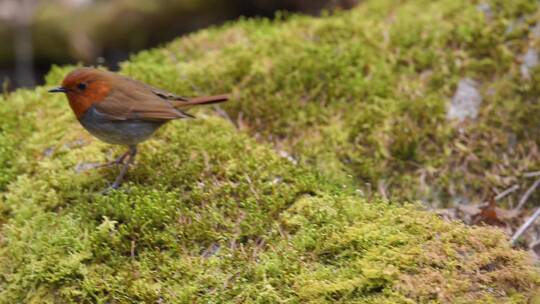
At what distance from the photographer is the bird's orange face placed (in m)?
3.81

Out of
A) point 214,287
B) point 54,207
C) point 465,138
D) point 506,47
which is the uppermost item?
point 506,47

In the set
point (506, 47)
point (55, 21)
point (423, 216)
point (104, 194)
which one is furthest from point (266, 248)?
point (55, 21)

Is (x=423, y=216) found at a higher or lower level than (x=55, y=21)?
lower

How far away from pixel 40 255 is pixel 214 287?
1034 mm

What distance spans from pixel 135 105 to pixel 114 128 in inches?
8.2

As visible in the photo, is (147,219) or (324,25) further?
(324,25)

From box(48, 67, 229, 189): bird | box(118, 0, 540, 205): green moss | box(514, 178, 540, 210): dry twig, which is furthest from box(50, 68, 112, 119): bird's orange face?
box(514, 178, 540, 210): dry twig

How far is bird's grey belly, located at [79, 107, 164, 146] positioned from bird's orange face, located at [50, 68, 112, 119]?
0.05 m

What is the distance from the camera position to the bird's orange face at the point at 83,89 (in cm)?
381

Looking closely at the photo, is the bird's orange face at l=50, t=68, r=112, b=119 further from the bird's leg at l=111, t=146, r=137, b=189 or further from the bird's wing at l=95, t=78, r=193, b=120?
the bird's leg at l=111, t=146, r=137, b=189

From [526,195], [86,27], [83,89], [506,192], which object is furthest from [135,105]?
[86,27]

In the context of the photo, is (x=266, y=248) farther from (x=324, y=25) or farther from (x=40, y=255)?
(x=324, y=25)

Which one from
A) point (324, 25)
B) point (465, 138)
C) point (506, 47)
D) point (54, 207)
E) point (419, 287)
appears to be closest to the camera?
point (419, 287)

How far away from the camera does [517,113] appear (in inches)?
180
